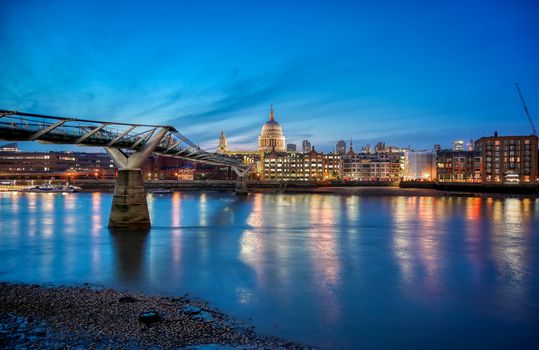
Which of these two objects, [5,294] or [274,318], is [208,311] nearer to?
[274,318]

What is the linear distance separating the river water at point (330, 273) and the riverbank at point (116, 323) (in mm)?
1213

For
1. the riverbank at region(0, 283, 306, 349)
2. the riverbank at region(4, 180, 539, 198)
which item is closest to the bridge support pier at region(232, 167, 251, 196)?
the riverbank at region(4, 180, 539, 198)

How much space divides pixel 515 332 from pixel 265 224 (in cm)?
3349

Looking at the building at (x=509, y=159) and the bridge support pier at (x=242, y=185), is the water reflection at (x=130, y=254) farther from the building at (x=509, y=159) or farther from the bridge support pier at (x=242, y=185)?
the building at (x=509, y=159)

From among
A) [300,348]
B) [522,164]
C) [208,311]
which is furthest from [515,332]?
[522,164]

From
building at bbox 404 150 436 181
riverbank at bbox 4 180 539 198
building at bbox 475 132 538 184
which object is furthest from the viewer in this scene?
building at bbox 404 150 436 181

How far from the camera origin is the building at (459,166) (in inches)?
6280

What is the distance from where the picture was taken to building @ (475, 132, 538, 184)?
146m

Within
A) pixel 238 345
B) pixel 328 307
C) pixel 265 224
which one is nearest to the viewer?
pixel 238 345

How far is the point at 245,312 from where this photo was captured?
15633mm

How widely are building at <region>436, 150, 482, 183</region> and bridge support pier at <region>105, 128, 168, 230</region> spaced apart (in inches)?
5773

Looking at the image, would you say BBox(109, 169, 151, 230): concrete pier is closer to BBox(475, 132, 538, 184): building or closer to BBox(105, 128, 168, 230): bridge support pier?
BBox(105, 128, 168, 230): bridge support pier

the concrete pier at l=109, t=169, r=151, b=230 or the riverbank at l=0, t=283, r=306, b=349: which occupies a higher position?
the concrete pier at l=109, t=169, r=151, b=230

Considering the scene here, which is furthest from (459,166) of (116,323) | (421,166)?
(116,323)
